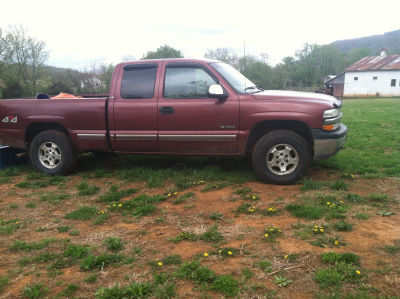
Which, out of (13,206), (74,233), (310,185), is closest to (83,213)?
(74,233)

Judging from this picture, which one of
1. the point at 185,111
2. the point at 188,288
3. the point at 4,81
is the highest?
the point at 4,81

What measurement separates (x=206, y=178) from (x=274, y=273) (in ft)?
9.60

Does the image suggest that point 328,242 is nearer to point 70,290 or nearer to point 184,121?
point 70,290

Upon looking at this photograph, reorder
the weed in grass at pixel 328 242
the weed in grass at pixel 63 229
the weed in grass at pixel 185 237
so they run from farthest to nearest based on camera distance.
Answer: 1. the weed in grass at pixel 63 229
2. the weed in grass at pixel 185 237
3. the weed in grass at pixel 328 242

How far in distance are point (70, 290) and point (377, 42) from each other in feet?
415

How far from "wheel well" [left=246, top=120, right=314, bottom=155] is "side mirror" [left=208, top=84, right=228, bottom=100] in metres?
0.69

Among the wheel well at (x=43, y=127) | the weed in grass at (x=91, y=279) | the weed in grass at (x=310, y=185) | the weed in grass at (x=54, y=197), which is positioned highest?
the wheel well at (x=43, y=127)

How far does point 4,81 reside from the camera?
106ft

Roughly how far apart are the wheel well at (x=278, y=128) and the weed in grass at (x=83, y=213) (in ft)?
8.18

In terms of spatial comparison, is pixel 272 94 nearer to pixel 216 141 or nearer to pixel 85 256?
pixel 216 141

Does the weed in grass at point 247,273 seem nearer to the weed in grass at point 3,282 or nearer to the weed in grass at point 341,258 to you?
the weed in grass at point 341,258

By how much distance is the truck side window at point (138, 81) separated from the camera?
564 centimetres

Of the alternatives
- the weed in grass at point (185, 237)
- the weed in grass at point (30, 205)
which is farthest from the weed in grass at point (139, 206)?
the weed in grass at point (30, 205)

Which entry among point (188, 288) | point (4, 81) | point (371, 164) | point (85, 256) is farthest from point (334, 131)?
point (4, 81)
